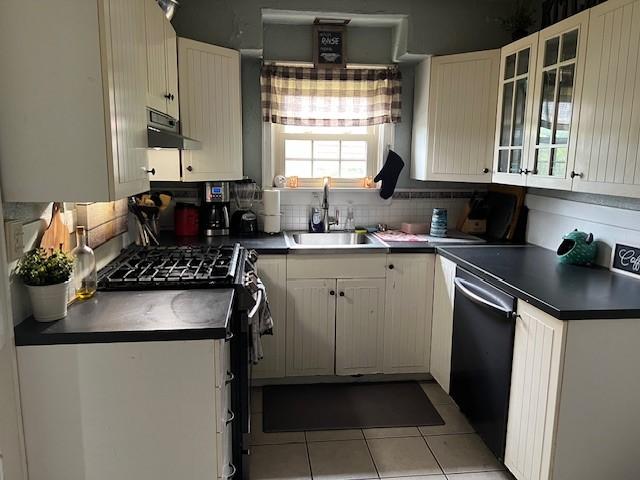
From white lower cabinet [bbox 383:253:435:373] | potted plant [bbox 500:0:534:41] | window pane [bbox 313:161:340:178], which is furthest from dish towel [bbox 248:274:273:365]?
potted plant [bbox 500:0:534:41]

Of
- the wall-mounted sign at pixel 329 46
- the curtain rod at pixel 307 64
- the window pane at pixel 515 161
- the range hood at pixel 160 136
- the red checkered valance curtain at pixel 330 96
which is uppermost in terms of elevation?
the wall-mounted sign at pixel 329 46

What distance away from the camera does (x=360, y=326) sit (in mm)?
3055

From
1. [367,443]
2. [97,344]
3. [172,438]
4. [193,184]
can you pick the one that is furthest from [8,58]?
[367,443]

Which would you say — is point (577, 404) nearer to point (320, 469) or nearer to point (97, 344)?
point (320, 469)

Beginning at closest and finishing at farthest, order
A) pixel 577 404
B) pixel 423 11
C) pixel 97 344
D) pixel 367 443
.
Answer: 1. pixel 97 344
2. pixel 577 404
3. pixel 367 443
4. pixel 423 11

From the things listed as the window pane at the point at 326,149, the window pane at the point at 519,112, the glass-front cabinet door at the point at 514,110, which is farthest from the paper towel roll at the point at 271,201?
the window pane at the point at 519,112

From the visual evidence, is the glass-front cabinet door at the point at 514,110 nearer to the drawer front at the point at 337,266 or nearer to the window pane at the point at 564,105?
the window pane at the point at 564,105

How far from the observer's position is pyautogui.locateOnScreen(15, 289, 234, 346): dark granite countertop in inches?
60.8

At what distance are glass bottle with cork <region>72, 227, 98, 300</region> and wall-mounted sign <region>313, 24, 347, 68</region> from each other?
2.06 meters

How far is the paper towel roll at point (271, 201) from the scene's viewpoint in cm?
330

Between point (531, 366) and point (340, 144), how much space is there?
210 cm

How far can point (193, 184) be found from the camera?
3.40 meters

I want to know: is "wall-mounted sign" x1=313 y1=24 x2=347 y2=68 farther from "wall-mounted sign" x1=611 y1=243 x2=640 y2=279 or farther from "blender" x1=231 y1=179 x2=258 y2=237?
"wall-mounted sign" x1=611 y1=243 x2=640 y2=279

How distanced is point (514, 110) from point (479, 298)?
3.95ft
